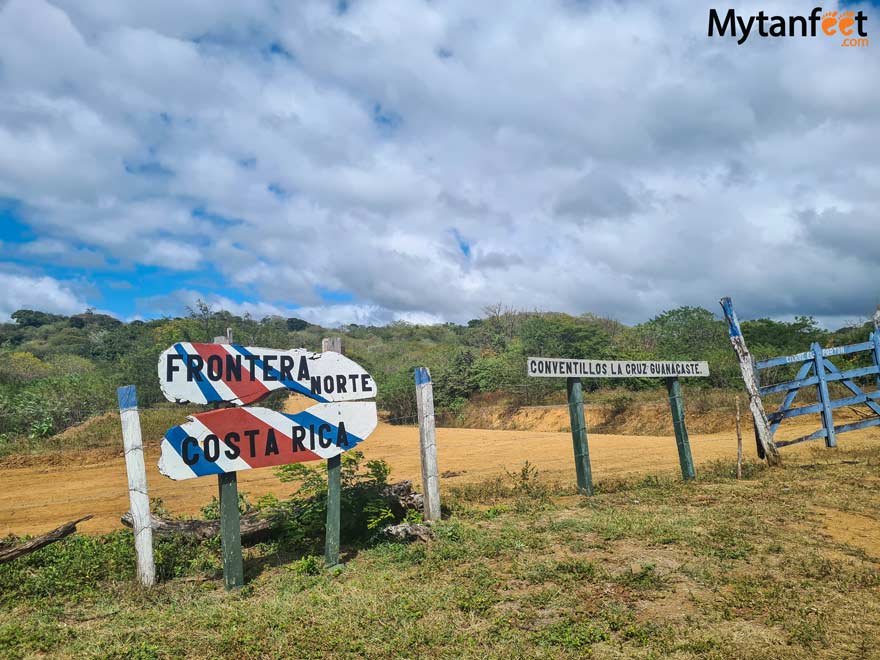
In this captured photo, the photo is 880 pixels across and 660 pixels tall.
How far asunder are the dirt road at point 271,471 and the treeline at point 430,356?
1.83 m

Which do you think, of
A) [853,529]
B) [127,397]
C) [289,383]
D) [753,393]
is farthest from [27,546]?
[753,393]

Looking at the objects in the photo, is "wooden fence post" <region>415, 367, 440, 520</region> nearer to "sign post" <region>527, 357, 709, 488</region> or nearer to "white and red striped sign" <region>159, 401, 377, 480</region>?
"white and red striped sign" <region>159, 401, 377, 480</region>

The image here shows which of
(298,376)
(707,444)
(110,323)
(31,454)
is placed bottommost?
(707,444)

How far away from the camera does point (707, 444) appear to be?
49.0ft

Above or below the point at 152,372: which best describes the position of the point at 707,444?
below

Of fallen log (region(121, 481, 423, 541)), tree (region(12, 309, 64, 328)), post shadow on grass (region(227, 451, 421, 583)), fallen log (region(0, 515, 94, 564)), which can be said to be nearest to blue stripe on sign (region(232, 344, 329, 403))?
post shadow on grass (region(227, 451, 421, 583))

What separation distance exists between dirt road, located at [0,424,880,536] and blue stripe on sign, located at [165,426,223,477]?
3951 mm

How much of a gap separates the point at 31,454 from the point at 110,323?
191 ft

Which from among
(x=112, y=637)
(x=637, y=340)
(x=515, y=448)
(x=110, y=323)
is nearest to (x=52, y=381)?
(x=515, y=448)

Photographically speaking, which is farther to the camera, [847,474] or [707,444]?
[707,444]

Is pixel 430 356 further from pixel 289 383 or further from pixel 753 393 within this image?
pixel 289 383

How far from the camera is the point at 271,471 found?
13141mm

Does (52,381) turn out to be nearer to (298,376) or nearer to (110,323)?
(298,376)

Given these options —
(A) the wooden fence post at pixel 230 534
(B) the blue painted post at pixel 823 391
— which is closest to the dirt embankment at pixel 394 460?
(B) the blue painted post at pixel 823 391
